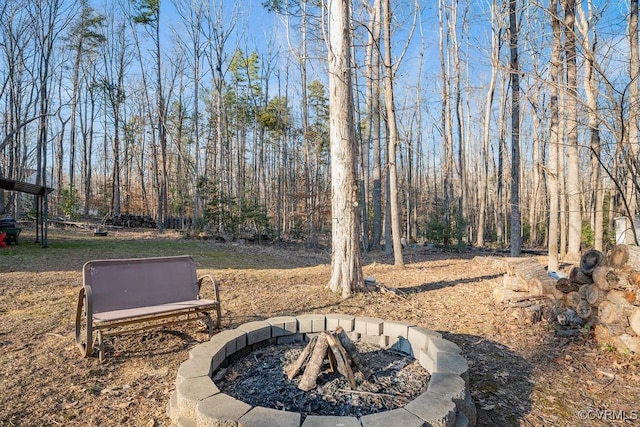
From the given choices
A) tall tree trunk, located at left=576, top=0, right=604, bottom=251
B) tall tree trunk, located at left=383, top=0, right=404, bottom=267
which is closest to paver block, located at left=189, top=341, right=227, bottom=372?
tall tree trunk, located at left=576, top=0, right=604, bottom=251

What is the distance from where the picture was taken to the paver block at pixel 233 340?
2859mm

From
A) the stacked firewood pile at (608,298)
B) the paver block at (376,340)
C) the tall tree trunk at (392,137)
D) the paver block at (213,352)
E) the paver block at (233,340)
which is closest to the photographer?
the paver block at (213,352)

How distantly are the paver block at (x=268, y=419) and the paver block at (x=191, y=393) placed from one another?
1.15ft

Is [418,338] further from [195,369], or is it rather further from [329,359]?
[195,369]

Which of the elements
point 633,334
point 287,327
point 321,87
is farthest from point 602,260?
point 321,87

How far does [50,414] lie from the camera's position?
7.79 ft

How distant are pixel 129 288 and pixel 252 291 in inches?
96.2

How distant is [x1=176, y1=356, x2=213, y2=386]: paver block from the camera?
2.30 meters

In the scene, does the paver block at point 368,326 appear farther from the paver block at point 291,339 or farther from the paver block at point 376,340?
the paver block at point 291,339

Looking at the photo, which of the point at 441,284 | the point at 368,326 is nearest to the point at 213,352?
the point at 368,326

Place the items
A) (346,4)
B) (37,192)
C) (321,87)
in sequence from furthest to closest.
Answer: (321,87)
(37,192)
(346,4)

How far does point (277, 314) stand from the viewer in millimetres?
4594

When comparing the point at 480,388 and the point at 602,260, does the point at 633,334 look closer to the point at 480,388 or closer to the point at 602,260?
the point at 602,260

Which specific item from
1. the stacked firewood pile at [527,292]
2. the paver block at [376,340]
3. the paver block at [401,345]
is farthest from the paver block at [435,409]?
the stacked firewood pile at [527,292]
